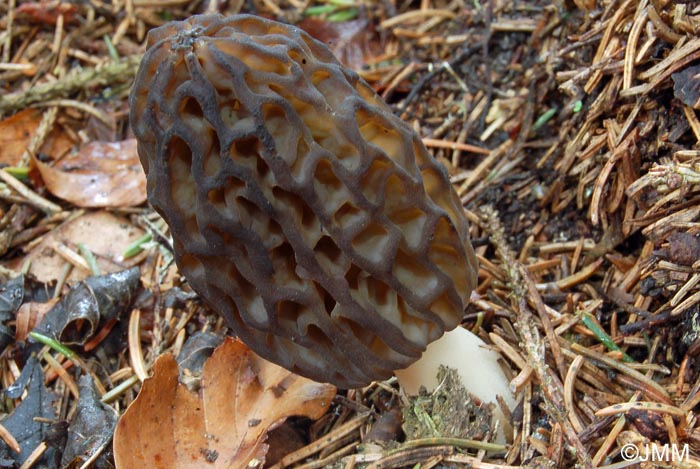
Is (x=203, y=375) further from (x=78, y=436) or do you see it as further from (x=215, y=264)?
(x=215, y=264)

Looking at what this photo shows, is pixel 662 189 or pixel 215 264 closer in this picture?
pixel 215 264

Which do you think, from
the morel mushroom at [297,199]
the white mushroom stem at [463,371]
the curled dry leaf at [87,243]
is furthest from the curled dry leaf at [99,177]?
the white mushroom stem at [463,371]

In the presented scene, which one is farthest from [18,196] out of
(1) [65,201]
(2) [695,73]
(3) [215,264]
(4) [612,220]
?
(2) [695,73]

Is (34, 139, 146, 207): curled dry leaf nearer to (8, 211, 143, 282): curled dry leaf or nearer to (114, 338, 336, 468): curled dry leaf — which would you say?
(8, 211, 143, 282): curled dry leaf

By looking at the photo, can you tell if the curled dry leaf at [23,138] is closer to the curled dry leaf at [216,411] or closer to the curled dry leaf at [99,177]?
the curled dry leaf at [99,177]

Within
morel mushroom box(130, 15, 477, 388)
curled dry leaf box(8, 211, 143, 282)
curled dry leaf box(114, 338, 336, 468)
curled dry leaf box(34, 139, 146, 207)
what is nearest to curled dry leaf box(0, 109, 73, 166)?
curled dry leaf box(34, 139, 146, 207)

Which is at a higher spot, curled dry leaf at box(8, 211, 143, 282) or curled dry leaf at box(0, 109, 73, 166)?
curled dry leaf at box(0, 109, 73, 166)
